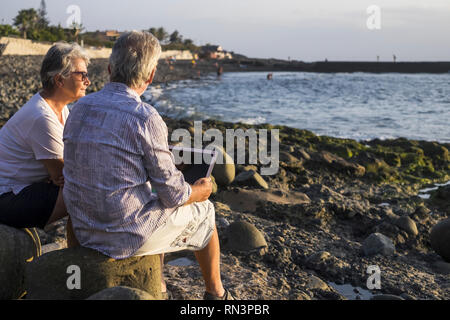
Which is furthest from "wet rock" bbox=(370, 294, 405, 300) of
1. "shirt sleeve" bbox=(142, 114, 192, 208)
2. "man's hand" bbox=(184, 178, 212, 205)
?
"shirt sleeve" bbox=(142, 114, 192, 208)

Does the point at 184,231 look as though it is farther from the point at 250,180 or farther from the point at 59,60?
the point at 250,180

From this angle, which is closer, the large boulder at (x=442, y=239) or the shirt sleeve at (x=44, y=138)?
the shirt sleeve at (x=44, y=138)

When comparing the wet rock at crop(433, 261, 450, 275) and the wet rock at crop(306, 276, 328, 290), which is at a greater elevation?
the wet rock at crop(306, 276, 328, 290)

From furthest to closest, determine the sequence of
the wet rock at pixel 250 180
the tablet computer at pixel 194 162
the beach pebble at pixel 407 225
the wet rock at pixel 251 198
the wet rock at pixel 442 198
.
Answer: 1. the wet rock at pixel 442 198
2. the wet rock at pixel 250 180
3. the wet rock at pixel 251 198
4. the beach pebble at pixel 407 225
5. the tablet computer at pixel 194 162

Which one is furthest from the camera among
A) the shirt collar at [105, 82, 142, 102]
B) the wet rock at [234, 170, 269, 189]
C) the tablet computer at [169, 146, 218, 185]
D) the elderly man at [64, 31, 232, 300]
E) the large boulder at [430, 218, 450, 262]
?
the wet rock at [234, 170, 269, 189]

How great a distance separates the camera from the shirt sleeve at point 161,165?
250cm

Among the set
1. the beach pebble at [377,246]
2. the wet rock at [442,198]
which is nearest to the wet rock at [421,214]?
the wet rock at [442,198]

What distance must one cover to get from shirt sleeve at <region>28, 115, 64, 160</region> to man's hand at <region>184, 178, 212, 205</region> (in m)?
1.04

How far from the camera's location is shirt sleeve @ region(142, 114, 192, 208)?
2.50m

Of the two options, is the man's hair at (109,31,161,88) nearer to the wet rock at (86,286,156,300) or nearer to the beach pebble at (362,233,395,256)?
the wet rock at (86,286,156,300)

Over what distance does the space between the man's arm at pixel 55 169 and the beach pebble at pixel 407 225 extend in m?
4.52

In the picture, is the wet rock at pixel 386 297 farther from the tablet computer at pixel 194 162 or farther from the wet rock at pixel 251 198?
the wet rock at pixel 251 198

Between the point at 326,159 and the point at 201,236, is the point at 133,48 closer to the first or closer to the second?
the point at 201,236
